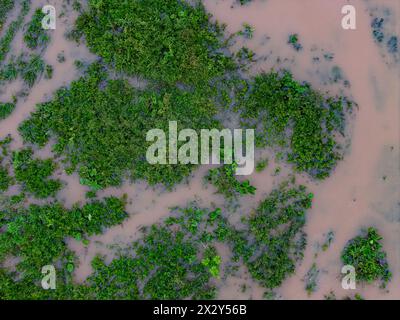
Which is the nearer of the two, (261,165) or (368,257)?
(368,257)

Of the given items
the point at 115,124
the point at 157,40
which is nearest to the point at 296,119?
the point at 157,40

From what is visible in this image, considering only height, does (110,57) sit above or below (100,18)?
below

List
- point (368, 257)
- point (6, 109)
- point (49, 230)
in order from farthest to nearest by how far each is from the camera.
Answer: point (6, 109) → point (49, 230) → point (368, 257)

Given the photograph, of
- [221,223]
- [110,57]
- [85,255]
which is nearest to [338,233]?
[221,223]

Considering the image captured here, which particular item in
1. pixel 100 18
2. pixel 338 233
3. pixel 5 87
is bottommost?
pixel 338 233

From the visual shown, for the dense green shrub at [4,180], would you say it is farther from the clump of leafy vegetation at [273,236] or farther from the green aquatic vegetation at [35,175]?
the clump of leafy vegetation at [273,236]

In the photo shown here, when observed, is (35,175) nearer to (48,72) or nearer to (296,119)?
(48,72)
